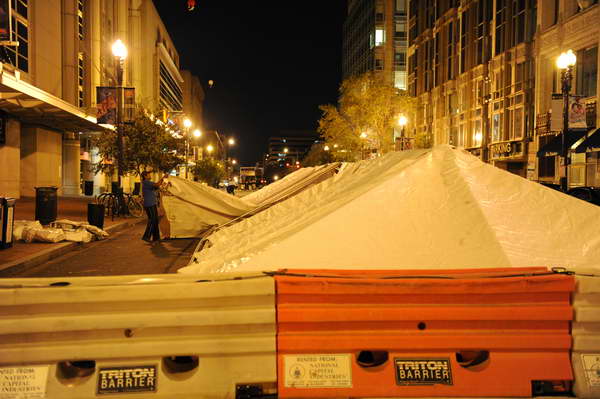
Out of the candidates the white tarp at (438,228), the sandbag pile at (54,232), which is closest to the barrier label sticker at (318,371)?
the white tarp at (438,228)

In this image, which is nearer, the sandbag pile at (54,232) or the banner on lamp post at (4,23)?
the sandbag pile at (54,232)

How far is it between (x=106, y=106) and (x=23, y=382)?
18.8 m

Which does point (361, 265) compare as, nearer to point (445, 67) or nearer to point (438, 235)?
point (438, 235)

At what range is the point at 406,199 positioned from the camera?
4.55 m

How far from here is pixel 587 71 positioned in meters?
27.8

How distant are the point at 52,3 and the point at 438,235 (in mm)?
34329

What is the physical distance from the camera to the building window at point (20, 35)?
85.1ft

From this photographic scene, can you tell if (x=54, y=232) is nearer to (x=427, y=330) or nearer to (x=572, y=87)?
(x=427, y=330)

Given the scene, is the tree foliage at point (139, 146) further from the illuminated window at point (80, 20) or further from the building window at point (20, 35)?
the illuminated window at point (80, 20)

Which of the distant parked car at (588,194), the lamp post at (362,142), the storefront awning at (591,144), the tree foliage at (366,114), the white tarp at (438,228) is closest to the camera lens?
the white tarp at (438,228)

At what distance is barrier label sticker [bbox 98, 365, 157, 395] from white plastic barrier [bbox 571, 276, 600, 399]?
2805 millimetres

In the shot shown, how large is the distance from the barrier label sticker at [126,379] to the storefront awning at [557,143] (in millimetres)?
28101

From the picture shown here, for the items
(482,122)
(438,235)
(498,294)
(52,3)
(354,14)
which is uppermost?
(354,14)

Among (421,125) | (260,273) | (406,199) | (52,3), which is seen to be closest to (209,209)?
(406,199)
